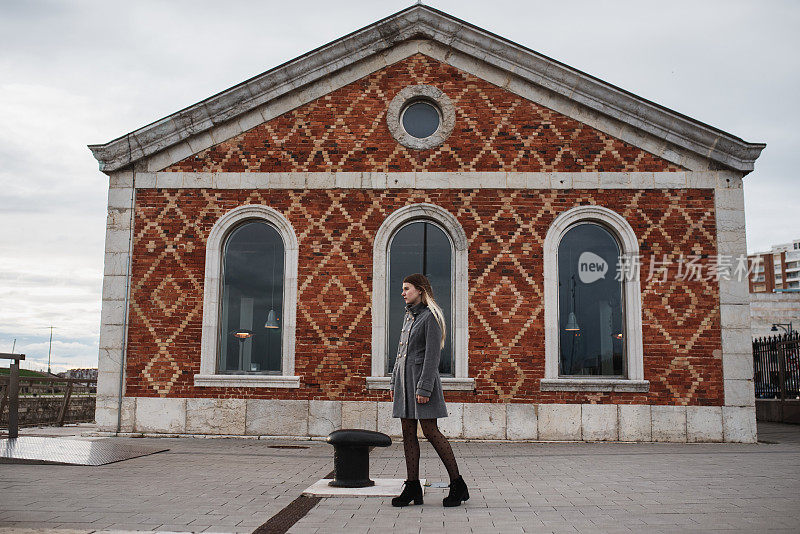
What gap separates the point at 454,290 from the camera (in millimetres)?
12641

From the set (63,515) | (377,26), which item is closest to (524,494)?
(63,515)

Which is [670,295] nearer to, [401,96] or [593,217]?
[593,217]

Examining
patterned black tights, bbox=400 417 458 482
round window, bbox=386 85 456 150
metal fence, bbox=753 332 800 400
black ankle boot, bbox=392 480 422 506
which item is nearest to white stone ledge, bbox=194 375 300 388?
round window, bbox=386 85 456 150

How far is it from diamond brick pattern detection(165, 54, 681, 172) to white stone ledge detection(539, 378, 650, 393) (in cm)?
365

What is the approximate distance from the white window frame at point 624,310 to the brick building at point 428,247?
0.04m

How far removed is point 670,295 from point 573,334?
175cm

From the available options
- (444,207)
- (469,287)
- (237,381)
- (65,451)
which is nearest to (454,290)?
(469,287)

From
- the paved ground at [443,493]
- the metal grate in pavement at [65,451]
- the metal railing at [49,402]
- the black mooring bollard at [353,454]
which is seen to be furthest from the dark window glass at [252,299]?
the black mooring bollard at [353,454]

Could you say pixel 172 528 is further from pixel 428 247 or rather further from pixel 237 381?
pixel 428 247

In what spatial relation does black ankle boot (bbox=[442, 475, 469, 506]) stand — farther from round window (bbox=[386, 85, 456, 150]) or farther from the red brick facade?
round window (bbox=[386, 85, 456, 150])

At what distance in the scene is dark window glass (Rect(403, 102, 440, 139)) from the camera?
1320 centimetres

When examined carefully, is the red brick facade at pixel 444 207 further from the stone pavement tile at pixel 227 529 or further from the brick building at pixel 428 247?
the stone pavement tile at pixel 227 529

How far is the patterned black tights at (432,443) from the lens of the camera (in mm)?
6438

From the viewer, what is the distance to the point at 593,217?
1269cm
